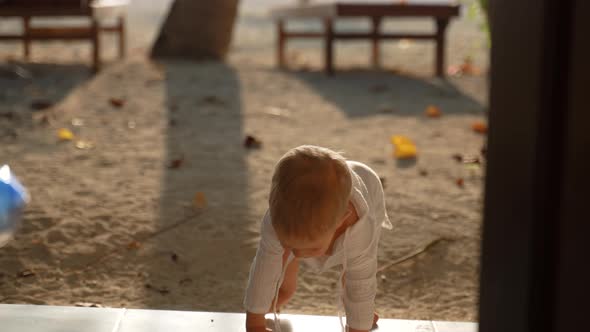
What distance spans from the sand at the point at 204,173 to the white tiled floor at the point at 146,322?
39 cm

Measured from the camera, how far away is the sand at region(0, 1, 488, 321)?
3.06 meters

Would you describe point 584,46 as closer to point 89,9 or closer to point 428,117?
point 428,117

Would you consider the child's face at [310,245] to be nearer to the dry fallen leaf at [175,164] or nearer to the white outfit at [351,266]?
the white outfit at [351,266]

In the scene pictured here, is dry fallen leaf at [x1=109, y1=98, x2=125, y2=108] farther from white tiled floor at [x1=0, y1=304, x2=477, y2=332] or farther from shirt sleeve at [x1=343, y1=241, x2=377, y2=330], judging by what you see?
shirt sleeve at [x1=343, y1=241, x2=377, y2=330]

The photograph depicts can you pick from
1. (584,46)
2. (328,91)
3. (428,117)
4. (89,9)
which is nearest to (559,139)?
(584,46)

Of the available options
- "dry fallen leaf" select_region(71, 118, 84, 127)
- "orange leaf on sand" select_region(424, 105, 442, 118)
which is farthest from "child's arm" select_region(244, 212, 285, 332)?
"orange leaf on sand" select_region(424, 105, 442, 118)

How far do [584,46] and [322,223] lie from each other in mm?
755

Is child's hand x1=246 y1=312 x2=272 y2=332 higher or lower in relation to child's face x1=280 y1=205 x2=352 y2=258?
lower

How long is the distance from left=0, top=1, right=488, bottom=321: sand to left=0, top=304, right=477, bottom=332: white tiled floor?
0.39 meters

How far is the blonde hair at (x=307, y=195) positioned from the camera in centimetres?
182

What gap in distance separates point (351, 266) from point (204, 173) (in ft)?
8.16

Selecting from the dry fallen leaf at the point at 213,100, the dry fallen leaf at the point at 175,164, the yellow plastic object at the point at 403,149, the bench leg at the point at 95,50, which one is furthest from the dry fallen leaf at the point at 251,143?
the bench leg at the point at 95,50

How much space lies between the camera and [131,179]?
14.4 feet

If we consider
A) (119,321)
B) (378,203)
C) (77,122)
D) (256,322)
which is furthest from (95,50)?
(256,322)
